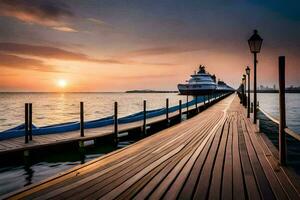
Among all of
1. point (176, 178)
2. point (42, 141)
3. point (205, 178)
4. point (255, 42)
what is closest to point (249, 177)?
point (205, 178)

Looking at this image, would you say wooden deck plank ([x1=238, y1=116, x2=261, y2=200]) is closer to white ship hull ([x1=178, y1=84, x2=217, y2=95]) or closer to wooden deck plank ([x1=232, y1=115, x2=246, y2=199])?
wooden deck plank ([x1=232, y1=115, x2=246, y2=199])

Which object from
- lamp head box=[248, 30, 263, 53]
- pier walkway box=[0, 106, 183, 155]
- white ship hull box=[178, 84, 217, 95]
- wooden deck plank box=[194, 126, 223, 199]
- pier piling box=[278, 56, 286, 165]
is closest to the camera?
wooden deck plank box=[194, 126, 223, 199]

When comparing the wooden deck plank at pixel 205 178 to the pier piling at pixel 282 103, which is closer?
the wooden deck plank at pixel 205 178

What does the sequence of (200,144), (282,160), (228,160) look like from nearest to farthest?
(282,160) < (228,160) < (200,144)

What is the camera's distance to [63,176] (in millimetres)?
4508

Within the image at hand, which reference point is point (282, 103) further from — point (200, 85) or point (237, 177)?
point (200, 85)

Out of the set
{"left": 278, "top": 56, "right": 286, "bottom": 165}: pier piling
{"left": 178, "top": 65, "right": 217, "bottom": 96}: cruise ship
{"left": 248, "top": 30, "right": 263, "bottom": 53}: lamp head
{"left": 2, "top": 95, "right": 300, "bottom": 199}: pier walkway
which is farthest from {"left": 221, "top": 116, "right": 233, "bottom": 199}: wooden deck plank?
{"left": 178, "top": 65, "right": 217, "bottom": 96}: cruise ship

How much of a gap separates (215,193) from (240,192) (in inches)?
15.1

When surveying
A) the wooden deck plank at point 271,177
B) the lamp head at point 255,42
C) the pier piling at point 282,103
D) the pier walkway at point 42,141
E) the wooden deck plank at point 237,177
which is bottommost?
the pier walkway at point 42,141

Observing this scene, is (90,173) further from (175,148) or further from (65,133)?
(65,133)

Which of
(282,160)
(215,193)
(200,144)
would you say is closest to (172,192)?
(215,193)

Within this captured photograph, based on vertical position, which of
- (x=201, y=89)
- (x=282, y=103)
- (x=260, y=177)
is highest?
(x=201, y=89)

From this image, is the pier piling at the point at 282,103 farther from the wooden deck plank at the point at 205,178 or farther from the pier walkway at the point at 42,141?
the pier walkway at the point at 42,141

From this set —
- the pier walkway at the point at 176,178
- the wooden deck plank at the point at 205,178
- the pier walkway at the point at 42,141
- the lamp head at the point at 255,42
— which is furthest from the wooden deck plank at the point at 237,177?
the lamp head at the point at 255,42
